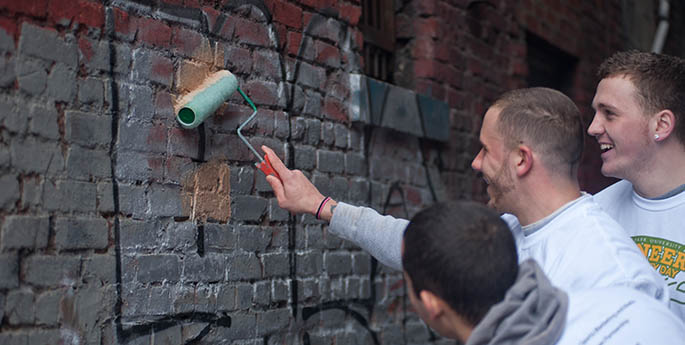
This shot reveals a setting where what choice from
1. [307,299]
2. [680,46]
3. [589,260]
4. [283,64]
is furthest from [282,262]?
[680,46]

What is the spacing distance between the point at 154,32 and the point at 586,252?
1.53m

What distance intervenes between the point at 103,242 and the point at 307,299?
3.40ft

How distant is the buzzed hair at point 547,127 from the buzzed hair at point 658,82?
53 cm

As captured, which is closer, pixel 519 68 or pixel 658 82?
pixel 658 82

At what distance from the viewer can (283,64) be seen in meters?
3.18

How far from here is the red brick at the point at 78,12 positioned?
7.72 ft

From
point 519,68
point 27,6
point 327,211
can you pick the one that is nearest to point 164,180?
point 327,211

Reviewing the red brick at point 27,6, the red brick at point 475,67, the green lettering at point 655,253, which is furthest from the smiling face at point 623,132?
the red brick at point 27,6

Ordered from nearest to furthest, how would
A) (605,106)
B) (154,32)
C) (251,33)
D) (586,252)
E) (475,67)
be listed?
(586,252), (154,32), (605,106), (251,33), (475,67)

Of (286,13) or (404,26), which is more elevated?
(404,26)

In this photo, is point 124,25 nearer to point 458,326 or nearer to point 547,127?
point 547,127

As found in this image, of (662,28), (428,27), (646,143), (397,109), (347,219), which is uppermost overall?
(662,28)

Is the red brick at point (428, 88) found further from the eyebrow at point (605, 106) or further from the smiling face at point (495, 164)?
the smiling face at point (495, 164)

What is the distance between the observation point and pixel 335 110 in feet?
11.3
